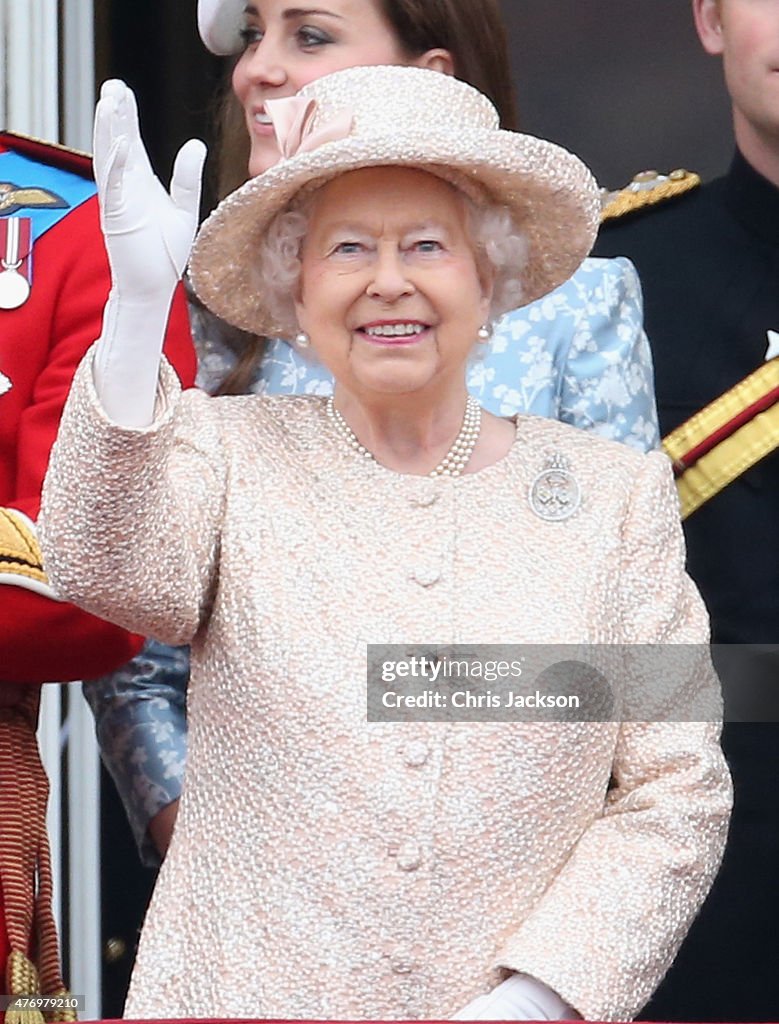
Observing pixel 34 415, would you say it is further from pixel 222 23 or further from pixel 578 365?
pixel 222 23

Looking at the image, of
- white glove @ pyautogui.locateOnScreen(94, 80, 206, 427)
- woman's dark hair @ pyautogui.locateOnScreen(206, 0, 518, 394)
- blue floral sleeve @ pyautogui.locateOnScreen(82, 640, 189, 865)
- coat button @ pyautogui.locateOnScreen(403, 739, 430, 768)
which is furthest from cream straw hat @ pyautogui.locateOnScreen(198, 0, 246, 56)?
coat button @ pyautogui.locateOnScreen(403, 739, 430, 768)

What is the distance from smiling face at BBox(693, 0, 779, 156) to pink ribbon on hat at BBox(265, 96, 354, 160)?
861 millimetres

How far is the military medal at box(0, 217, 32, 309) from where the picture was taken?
263 cm

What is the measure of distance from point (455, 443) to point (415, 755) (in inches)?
12.9

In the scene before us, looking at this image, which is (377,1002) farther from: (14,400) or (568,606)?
(14,400)

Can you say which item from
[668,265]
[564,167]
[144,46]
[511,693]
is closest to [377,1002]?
[511,693]

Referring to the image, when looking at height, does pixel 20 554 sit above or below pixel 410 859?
above

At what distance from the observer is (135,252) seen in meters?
2.07

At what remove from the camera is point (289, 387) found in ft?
9.45

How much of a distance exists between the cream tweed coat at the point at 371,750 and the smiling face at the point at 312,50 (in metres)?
0.68

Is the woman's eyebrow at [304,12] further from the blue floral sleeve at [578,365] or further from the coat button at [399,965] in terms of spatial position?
the coat button at [399,965]

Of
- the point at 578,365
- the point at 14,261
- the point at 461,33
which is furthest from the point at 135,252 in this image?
the point at 461,33

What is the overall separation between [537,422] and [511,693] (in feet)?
1.14

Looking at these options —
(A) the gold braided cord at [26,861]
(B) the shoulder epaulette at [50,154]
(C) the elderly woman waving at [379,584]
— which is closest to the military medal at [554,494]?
(C) the elderly woman waving at [379,584]
